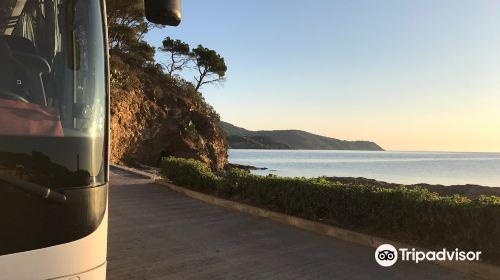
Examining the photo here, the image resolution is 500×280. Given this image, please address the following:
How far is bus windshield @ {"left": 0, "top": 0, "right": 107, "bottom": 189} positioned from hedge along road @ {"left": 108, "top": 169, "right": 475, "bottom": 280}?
3205 mm

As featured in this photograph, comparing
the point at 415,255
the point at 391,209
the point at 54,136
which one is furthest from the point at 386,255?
the point at 54,136

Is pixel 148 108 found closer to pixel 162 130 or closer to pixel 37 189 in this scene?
pixel 162 130

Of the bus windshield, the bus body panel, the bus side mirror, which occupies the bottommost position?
the bus body panel

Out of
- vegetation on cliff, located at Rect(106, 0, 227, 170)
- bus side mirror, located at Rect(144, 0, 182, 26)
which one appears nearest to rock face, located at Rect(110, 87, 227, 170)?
vegetation on cliff, located at Rect(106, 0, 227, 170)

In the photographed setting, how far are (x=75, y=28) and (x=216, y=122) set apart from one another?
131 ft

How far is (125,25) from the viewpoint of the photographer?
37.9 meters

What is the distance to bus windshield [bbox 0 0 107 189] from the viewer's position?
230 cm

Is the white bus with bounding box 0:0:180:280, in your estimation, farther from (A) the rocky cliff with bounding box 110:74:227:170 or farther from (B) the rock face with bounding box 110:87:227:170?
(A) the rocky cliff with bounding box 110:74:227:170

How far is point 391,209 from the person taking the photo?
688cm

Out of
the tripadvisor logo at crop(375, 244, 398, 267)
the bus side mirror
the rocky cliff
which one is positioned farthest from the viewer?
the rocky cliff

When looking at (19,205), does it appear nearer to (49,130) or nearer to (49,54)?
(49,130)

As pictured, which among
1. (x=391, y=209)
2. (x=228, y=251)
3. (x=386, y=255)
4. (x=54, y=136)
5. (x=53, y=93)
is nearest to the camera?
(x=54, y=136)

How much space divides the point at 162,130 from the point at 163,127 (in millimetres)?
289

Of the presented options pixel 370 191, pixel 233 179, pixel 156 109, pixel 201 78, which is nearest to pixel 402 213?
pixel 370 191
